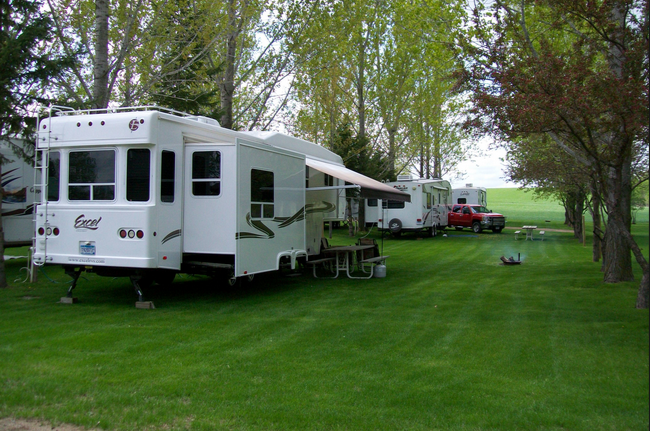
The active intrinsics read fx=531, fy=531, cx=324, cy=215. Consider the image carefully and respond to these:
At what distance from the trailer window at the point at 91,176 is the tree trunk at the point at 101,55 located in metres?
2.90

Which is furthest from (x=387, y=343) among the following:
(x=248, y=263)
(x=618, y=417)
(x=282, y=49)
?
(x=282, y=49)

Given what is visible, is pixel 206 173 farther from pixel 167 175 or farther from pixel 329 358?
pixel 329 358

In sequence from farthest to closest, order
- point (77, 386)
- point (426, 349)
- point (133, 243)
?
point (133, 243) < point (426, 349) < point (77, 386)

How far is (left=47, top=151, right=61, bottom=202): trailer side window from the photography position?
8.40 metres

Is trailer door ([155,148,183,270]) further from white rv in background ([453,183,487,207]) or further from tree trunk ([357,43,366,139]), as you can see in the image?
white rv in background ([453,183,487,207])

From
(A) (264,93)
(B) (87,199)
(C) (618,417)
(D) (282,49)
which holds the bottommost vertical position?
(C) (618,417)

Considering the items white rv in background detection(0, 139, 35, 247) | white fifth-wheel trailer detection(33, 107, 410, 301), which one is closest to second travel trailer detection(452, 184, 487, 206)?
white rv in background detection(0, 139, 35, 247)

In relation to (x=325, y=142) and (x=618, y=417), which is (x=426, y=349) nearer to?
(x=618, y=417)

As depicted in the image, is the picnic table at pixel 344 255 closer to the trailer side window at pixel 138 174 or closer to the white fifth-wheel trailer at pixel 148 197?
the white fifth-wheel trailer at pixel 148 197

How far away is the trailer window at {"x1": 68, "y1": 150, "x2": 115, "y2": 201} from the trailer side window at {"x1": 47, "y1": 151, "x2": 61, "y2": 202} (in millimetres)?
224

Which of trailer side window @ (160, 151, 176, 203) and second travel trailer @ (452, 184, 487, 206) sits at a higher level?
second travel trailer @ (452, 184, 487, 206)

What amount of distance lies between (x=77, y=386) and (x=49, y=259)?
13.9ft

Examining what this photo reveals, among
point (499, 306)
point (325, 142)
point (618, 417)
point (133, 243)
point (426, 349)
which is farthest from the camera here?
point (325, 142)

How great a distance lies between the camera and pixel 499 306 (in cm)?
841
